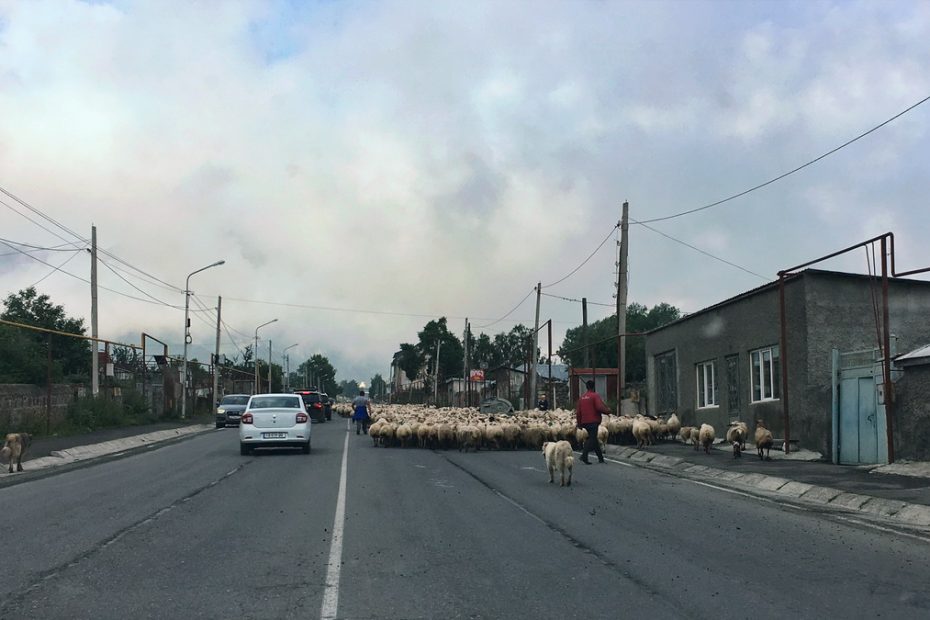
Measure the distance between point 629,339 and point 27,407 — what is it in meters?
72.7

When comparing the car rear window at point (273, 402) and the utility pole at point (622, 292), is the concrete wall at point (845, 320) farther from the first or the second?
the car rear window at point (273, 402)

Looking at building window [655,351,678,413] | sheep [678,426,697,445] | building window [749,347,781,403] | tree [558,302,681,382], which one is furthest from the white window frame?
tree [558,302,681,382]

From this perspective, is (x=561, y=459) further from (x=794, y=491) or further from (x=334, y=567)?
(x=334, y=567)

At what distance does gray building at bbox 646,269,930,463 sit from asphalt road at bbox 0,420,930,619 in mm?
5326

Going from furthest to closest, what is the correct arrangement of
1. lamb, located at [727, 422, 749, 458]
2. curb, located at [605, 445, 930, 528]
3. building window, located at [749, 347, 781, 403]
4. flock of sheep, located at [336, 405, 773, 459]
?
flock of sheep, located at [336, 405, 773, 459] → building window, located at [749, 347, 781, 403] → lamb, located at [727, 422, 749, 458] → curb, located at [605, 445, 930, 528]

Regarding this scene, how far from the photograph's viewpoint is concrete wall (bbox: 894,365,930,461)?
15.4 metres

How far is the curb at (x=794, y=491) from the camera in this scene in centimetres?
1129

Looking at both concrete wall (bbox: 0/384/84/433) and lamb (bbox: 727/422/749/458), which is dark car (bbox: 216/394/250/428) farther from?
lamb (bbox: 727/422/749/458)

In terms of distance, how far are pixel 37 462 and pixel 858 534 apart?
57.1 ft

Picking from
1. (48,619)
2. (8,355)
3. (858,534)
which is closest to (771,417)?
(858,534)

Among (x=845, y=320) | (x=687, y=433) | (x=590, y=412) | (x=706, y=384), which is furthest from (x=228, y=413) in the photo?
(x=845, y=320)

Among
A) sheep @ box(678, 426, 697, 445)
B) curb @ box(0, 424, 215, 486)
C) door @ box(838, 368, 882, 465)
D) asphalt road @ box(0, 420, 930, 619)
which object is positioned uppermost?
door @ box(838, 368, 882, 465)

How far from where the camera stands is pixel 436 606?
6457 mm

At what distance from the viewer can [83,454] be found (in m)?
23.0
